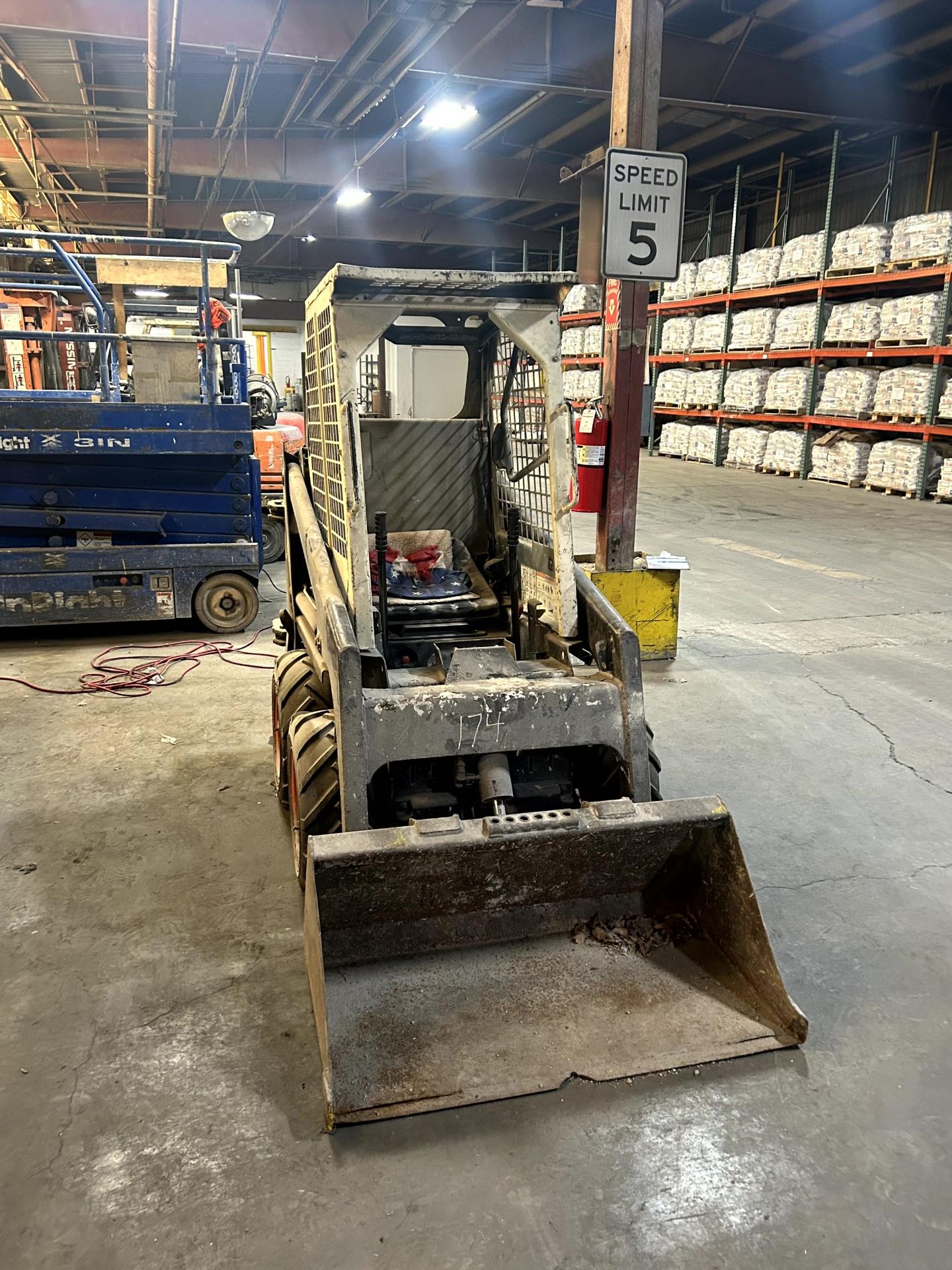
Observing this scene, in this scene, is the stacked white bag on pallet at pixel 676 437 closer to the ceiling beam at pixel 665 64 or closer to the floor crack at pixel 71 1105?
the ceiling beam at pixel 665 64

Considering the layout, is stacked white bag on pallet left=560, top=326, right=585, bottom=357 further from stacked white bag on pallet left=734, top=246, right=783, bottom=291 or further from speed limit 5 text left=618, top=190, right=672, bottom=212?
speed limit 5 text left=618, top=190, right=672, bottom=212

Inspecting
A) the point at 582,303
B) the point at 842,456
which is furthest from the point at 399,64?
the point at 582,303

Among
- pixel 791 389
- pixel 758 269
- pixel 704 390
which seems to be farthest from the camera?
pixel 704 390

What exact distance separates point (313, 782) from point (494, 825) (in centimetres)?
84

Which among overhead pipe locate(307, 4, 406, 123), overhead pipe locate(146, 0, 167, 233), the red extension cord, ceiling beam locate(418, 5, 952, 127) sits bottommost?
the red extension cord

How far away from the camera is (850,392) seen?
534 inches

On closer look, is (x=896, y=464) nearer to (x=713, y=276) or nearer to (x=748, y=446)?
(x=748, y=446)

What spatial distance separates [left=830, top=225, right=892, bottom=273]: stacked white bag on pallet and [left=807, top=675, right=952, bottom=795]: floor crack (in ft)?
31.2

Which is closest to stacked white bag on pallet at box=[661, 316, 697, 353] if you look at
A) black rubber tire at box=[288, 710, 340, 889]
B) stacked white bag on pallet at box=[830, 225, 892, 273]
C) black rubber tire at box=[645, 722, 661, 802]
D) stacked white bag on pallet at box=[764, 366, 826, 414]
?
stacked white bag on pallet at box=[764, 366, 826, 414]

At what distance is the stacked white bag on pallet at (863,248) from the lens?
12.9 m

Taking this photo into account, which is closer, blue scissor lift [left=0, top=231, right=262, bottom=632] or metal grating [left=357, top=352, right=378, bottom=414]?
A: metal grating [left=357, top=352, right=378, bottom=414]

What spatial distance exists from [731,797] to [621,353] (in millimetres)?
3111

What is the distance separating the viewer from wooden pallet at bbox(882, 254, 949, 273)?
39.2 ft

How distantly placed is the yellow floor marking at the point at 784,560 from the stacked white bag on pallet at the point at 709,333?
24.6 ft
